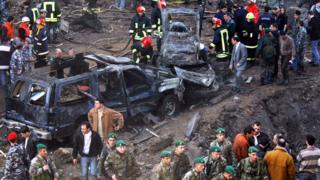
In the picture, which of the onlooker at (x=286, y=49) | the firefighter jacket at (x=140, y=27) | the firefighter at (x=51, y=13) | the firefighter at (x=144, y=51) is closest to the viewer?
the onlooker at (x=286, y=49)

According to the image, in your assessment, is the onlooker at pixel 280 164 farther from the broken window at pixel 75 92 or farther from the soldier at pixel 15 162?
the broken window at pixel 75 92

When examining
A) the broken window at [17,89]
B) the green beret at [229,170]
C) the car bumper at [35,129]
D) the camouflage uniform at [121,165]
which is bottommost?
the car bumper at [35,129]

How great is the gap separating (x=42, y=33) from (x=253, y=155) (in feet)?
27.0

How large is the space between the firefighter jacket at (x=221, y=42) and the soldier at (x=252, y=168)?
7.06 metres

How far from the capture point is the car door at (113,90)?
43.3ft

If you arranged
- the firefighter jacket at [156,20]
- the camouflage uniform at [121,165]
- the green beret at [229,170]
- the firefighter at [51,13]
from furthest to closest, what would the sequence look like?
Result: the firefighter at [51,13] → the firefighter jacket at [156,20] → the camouflage uniform at [121,165] → the green beret at [229,170]

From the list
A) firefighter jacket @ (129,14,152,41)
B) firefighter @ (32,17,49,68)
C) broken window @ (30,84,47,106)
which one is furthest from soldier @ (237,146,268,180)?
firefighter @ (32,17,49,68)

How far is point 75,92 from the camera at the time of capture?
41.1 ft

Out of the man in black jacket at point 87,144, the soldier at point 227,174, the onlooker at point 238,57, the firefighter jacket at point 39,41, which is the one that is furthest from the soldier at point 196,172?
the firefighter jacket at point 39,41

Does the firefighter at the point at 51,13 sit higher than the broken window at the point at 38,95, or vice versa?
the firefighter at the point at 51,13

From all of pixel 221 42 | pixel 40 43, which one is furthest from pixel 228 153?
pixel 40 43

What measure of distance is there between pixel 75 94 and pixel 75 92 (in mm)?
42

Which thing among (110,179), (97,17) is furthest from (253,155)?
(97,17)

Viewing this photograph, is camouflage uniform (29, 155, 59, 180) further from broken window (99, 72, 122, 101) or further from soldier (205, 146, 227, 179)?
broken window (99, 72, 122, 101)
